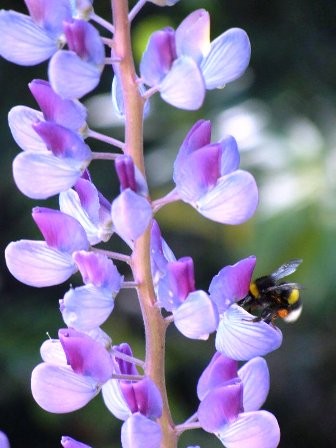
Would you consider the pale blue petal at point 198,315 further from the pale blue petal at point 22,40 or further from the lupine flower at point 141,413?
the pale blue petal at point 22,40

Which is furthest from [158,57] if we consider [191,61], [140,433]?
[140,433]

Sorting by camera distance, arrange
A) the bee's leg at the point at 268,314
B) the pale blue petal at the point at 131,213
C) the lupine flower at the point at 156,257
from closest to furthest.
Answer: the pale blue petal at the point at 131,213
the lupine flower at the point at 156,257
the bee's leg at the point at 268,314

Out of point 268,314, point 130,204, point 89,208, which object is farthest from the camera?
point 268,314

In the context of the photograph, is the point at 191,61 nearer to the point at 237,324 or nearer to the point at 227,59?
the point at 227,59

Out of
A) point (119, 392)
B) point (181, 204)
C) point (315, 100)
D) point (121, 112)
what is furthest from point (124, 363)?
point (315, 100)

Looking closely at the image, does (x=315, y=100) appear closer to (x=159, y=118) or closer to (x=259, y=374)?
(x=159, y=118)

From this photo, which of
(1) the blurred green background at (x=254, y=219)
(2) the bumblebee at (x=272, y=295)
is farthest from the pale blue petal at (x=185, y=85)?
(1) the blurred green background at (x=254, y=219)
